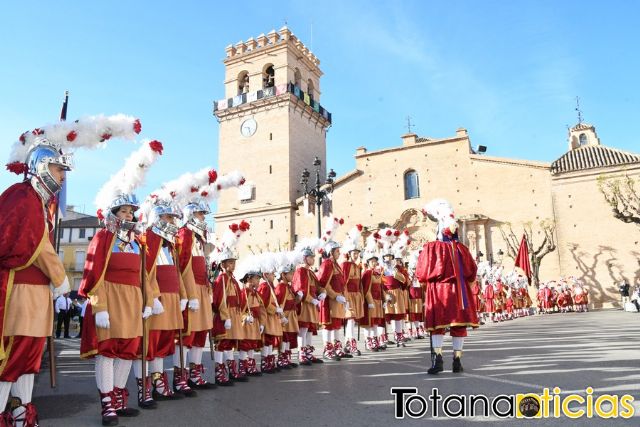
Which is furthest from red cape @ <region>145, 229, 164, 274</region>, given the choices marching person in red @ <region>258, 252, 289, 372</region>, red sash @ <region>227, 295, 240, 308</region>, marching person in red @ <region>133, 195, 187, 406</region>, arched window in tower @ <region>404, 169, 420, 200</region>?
arched window in tower @ <region>404, 169, 420, 200</region>

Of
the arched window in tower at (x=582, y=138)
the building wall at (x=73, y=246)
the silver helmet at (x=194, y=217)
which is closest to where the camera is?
the silver helmet at (x=194, y=217)

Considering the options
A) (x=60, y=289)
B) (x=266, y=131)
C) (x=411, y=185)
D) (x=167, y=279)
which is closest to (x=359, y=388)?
(x=167, y=279)

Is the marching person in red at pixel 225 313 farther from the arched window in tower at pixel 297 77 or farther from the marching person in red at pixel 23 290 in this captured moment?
the arched window in tower at pixel 297 77

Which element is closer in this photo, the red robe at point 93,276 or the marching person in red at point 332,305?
the red robe at point 93,276

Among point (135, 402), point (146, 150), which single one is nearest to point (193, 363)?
point (135, 402)

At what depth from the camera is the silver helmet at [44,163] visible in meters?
4.38

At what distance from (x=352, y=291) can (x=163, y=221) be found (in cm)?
556

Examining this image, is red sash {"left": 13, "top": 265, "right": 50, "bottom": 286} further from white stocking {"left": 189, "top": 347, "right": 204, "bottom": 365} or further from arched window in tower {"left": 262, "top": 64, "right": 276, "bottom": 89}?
arched window in tower {"left": 262, "top": 64, "right": 276, "bottom": 89}

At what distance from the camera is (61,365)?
10273 millimetres

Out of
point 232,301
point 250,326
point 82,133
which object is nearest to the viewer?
point 82,133

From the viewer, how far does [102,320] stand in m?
4.66

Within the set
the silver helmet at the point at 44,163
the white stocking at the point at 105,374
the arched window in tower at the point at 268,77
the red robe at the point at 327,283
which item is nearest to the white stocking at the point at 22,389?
the white stocking at the point at 105,374

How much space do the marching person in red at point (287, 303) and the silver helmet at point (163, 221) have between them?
3260 mm

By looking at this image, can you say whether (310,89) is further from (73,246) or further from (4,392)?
(4,392)
